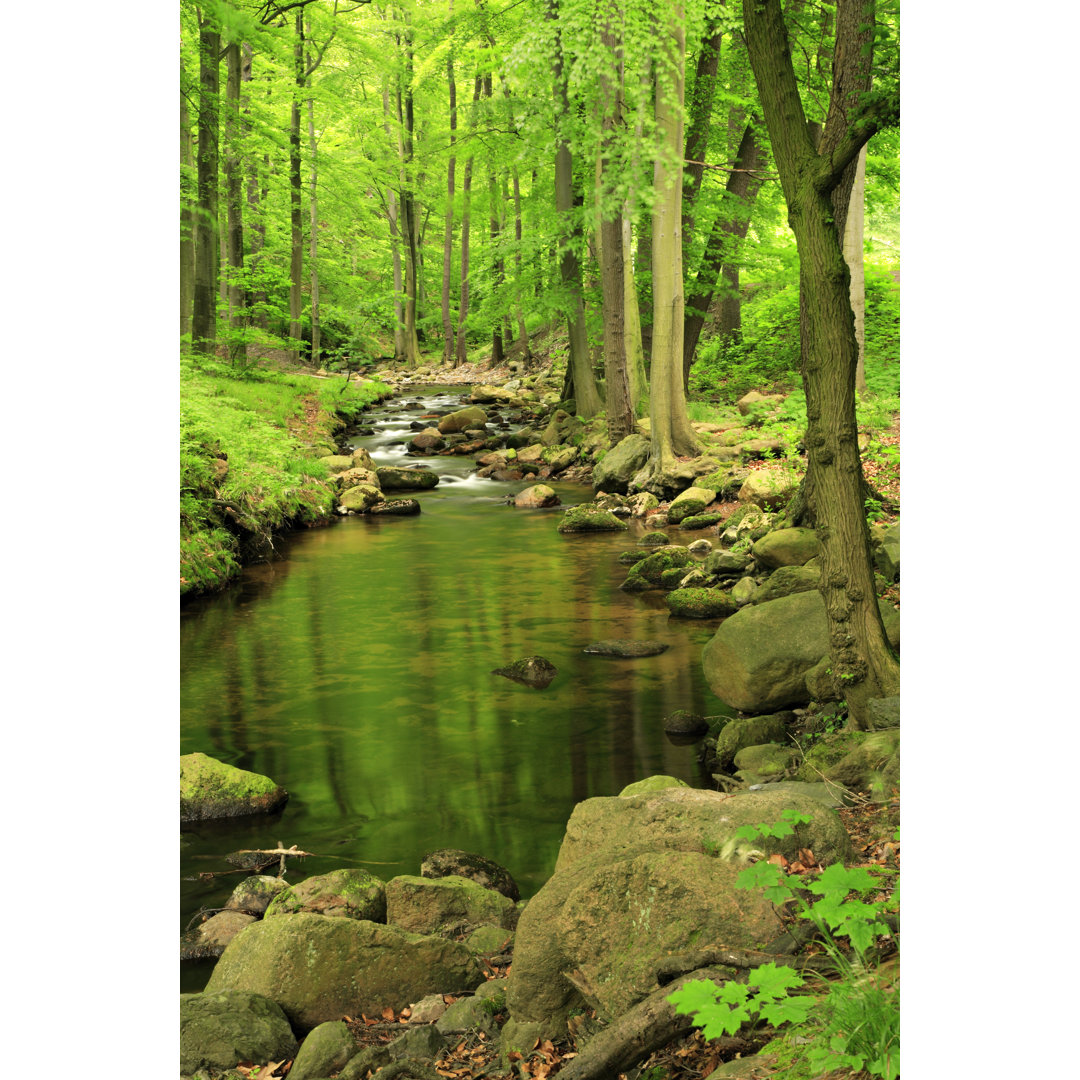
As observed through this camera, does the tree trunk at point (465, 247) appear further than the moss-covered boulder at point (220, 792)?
Yes

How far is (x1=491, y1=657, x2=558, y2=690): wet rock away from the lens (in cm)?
813

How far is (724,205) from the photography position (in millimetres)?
17094

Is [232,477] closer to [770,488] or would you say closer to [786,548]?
[770,488]

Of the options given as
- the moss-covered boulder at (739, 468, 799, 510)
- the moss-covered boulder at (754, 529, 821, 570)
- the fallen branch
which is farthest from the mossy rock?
the fallen branch

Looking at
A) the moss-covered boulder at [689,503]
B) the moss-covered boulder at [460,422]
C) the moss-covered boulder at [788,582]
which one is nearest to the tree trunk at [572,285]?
the moss-covered boulder at [460,422]

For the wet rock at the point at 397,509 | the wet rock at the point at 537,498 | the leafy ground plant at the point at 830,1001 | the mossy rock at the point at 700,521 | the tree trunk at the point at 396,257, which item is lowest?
the leafy ground plant at the point at 830,1001

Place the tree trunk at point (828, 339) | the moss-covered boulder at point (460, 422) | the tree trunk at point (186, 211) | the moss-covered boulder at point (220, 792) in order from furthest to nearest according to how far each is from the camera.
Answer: the moss-covered boulder at point (460, 422), the tree trunk at point (186, 211), the moss-covered boulder at point (220, 792), the tree trunk at point (828, 339)

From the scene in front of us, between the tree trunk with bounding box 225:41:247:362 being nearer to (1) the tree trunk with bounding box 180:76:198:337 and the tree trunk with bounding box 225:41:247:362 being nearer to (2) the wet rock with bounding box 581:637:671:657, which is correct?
(1) the tree trunk with bounding box 180:76:198:337

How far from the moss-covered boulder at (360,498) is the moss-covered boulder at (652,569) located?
640 centimetres

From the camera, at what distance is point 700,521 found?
1368 cm

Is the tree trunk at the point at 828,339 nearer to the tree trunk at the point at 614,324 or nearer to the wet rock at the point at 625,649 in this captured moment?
the wet rock at the point at 625,649

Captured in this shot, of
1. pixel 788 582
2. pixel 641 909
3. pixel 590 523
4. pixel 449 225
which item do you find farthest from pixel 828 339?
pixel 449 225

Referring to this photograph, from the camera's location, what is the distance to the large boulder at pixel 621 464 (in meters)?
16.4

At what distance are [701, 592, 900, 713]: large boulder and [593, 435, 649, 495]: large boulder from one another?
956 centimetres
